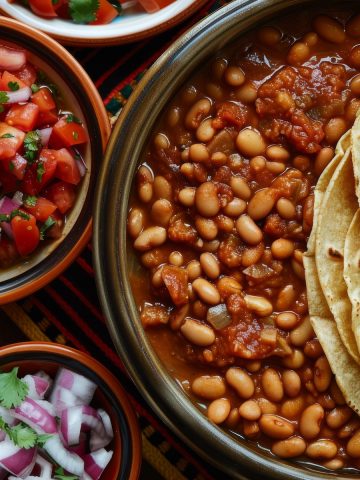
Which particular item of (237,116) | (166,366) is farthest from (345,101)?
(166,366)

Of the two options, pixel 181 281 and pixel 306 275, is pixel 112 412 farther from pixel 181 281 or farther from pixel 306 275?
pixel 306 275

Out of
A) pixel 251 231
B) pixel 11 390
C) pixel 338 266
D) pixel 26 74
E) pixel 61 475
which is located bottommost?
pixel 61 475

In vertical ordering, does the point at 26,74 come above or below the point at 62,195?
above

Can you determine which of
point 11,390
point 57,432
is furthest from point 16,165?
point 57,432

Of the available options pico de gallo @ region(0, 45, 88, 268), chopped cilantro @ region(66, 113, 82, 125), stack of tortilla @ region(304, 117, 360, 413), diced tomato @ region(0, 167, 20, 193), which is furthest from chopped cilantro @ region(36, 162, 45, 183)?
stack of tortilla @ region(304, 117, 360, 413)

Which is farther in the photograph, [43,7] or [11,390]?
[43,7]

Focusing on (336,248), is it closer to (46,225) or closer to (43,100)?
(46,225)
